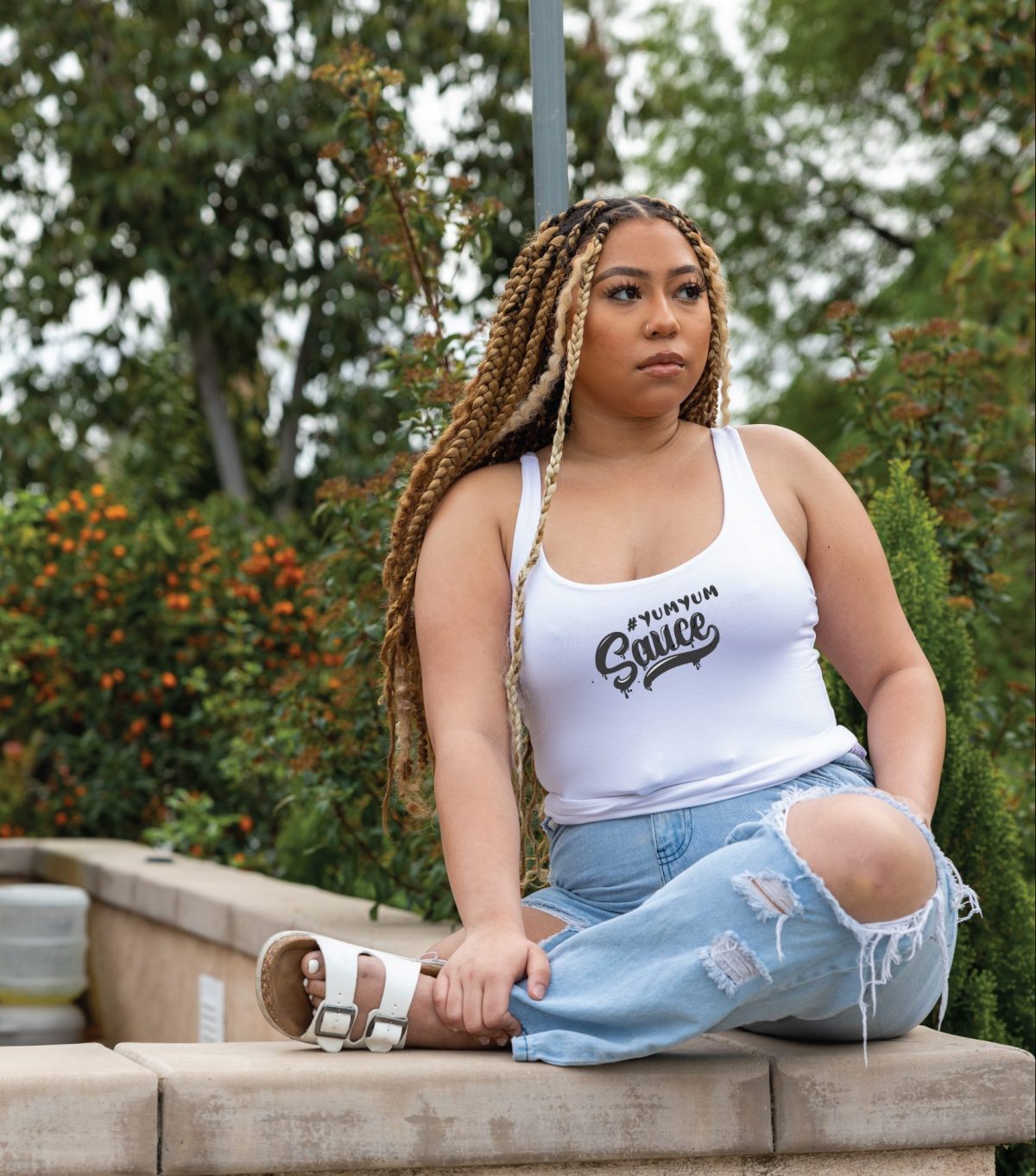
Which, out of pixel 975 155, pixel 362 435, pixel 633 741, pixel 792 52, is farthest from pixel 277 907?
pixel 792 52

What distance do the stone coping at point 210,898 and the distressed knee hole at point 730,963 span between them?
1.26 metres

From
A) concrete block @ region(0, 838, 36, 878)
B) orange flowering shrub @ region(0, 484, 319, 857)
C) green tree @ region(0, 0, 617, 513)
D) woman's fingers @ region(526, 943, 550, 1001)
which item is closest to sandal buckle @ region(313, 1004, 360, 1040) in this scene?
woman's fingers @ region(526, 943, 550, 1001)

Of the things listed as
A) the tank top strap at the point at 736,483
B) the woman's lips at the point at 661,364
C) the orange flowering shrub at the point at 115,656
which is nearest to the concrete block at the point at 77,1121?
the tank top strap at the point at 736,483

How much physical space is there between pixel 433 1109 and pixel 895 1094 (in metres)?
0.65

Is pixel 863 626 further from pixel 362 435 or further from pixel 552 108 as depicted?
pixel 362 435

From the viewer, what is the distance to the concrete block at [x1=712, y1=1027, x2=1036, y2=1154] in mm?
2293

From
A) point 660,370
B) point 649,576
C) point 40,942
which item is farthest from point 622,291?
point 40,942

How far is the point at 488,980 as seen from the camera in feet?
7.29

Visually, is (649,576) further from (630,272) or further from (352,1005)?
(352,1005)

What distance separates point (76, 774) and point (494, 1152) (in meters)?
5.74

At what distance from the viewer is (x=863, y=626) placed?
258cm

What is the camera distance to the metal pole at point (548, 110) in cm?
332

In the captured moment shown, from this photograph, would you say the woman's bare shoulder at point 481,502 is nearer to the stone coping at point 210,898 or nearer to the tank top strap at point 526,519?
the tank top strap at point 526,519

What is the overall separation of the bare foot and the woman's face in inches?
36.9
